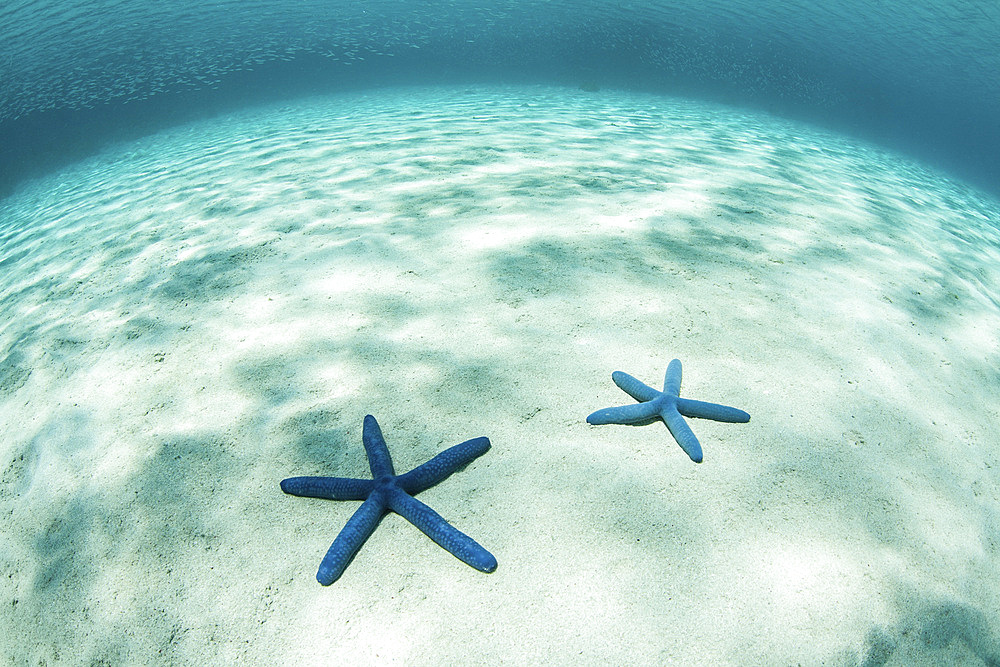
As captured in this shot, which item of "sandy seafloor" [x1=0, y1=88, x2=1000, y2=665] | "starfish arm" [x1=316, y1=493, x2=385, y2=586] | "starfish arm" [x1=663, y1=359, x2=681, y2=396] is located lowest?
"sandy seafloor" [x1=0, y1=88, x2=1000, y2=665]

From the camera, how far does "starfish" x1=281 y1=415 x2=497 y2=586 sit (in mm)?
1681

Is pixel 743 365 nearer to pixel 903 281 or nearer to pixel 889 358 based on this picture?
pixel 889 358

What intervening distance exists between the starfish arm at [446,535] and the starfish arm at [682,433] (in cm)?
107

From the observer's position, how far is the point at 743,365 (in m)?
2.72

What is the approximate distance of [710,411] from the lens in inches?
88.0

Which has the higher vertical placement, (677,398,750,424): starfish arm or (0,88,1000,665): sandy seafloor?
(677,398,750,424): starfish arm

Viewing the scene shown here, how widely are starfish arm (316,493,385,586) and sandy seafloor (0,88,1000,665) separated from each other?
0.11m

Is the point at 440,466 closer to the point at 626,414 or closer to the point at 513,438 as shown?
the point at 513,438

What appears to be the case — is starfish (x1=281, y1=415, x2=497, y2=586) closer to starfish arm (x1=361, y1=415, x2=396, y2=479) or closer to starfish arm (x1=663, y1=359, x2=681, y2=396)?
starfish arm (x1=361, y1=415, x2=396, y2=479)

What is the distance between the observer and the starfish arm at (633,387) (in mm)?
2316

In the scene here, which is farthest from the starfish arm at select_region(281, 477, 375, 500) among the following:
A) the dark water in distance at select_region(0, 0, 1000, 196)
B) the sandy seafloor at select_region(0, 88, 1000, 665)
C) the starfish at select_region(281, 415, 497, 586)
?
the dark water in distance at select_region(0, 0, 1000, 196)

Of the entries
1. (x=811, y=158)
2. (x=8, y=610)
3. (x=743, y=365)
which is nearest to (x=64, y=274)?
(x=8, y=610)

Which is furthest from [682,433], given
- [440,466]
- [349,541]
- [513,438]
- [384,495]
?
[349,541]

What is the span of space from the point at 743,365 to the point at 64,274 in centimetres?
688
